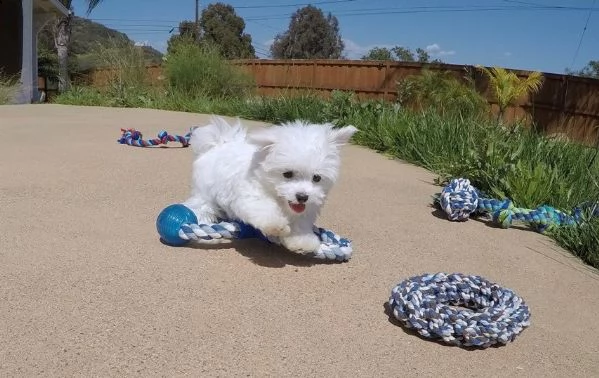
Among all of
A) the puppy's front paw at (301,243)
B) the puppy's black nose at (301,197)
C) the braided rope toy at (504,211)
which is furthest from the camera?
the braided rope toy at (504,211)

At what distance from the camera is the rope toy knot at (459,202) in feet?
18.1

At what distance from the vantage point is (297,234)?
374cm

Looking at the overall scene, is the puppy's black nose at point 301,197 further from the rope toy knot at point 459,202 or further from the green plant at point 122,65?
the green plant at point 122,65

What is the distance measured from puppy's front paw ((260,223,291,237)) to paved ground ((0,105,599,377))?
296 mm

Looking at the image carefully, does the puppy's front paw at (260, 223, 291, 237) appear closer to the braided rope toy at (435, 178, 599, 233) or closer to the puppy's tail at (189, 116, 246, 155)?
the puppy's tail at (189, 116, 246, 155)

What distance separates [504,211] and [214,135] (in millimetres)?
2736

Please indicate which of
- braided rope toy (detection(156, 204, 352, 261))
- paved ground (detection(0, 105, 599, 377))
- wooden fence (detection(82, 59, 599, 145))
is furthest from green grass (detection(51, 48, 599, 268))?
wooden fence (detection(82, 59, 599, 145))

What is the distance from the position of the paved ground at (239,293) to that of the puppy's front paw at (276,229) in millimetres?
296

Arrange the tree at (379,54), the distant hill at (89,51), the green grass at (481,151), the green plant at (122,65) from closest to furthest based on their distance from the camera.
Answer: the green grass at (481,151)
the green plant at (122,65)
the distant hill at (89,51)
the tree at (379,54)

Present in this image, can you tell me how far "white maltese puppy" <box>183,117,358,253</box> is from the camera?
351 centimetres

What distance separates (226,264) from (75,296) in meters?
0.97

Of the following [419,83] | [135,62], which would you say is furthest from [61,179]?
[135,62]

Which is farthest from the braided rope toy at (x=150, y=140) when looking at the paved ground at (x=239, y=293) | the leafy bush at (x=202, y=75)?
the leafy bush at (x=202, y=75)

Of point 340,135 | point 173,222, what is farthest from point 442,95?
point 173,222
